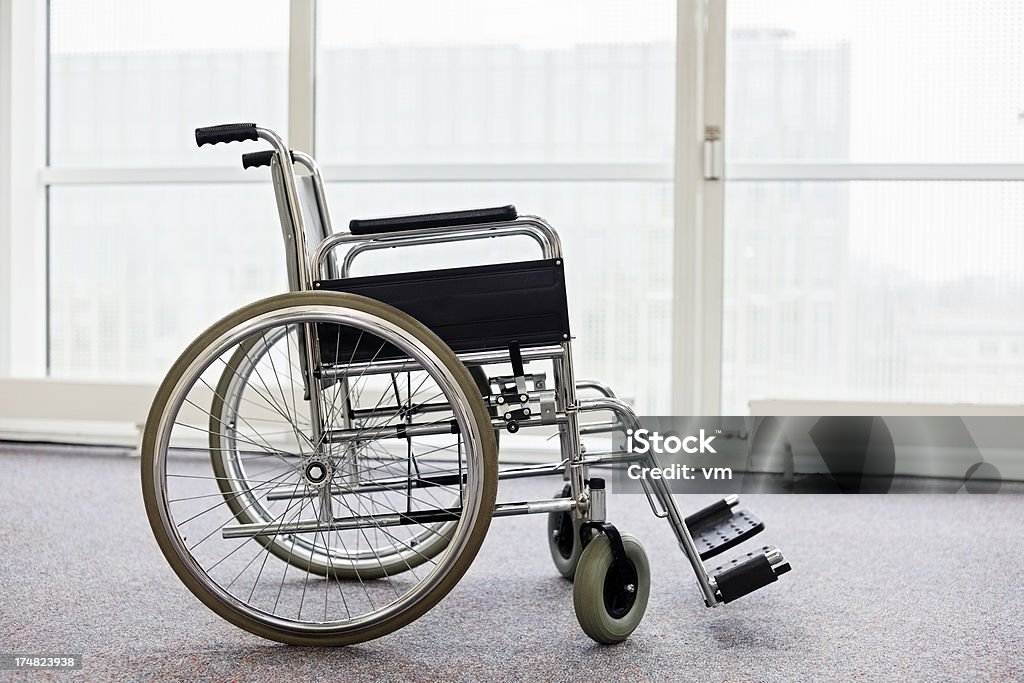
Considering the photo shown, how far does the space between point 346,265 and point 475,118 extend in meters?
1.55

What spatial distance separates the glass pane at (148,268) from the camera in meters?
3.22

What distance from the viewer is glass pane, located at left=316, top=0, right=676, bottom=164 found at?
2973 mm

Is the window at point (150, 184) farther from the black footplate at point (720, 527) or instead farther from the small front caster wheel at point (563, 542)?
the black footplate at point (720, 527)

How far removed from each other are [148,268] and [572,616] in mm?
2301

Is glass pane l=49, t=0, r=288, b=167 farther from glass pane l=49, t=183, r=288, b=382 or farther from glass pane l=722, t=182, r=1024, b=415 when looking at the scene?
glass pane l=722, t=182, r=1024, b=415

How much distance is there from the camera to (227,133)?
1443 millimetres

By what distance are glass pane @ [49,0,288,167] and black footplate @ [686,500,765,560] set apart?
2.10 meters

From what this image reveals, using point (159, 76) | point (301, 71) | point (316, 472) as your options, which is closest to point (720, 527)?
point (316, 472)

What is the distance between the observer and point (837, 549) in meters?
2.04

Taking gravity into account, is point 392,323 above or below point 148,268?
below

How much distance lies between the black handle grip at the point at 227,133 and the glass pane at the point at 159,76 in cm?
181

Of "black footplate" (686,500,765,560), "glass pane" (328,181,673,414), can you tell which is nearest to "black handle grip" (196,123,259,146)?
"black footplate" (686,500,765,560)

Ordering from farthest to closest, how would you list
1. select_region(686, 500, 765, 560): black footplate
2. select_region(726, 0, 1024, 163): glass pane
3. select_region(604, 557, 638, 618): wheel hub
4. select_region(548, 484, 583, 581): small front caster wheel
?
→ 1. select_region(726, 0, 1024, 163): glass pane
2. select_region(548, 484, 583, 581): small front caster wheel
3. select_region(686, 500, 765, 560): black footplate
4. select_region(604, 557, 638, 618): wheel hub

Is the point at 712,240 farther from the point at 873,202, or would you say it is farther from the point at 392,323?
the point at 392,323
